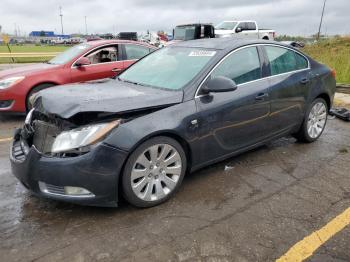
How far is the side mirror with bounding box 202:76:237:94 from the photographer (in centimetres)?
367

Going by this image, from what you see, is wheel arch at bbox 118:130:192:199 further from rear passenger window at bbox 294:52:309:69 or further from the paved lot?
rear passenger window at bbox 294:52:309:69

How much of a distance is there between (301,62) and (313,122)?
3.02 feet

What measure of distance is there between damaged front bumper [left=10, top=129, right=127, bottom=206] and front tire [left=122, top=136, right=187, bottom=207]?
0.13 metres

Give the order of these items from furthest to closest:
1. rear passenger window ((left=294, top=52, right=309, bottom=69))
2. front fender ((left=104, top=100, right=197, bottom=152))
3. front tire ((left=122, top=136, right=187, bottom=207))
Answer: rear passenger window ((left=294, top=52, right=309, bottom=69)), front tire ((left=122, top=136, right=187, bottom=207)), front fender ((left=104, top=100, right=197, bottom=152))

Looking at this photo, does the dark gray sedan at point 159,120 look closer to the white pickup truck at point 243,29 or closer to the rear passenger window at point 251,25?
the white pickup truck at point 243,29

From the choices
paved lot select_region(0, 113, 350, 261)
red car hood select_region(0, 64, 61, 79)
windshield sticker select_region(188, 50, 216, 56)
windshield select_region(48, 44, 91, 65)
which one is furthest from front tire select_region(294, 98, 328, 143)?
red car hood select_region(0, 64, 61, 79)

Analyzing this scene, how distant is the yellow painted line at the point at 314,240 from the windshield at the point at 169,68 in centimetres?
188

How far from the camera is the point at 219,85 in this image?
3.68 metres

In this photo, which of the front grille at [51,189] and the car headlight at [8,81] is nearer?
the front grille at [51,189]

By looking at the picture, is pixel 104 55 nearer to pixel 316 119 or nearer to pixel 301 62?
pixel 301 62

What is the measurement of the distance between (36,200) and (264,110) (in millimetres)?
2743

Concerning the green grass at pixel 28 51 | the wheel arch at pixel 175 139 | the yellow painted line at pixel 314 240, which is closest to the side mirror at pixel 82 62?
the wheel arch at pixel 175 139

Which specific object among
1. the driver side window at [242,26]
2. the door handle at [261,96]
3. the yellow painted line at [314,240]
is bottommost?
the yellow painted line at [314,240]

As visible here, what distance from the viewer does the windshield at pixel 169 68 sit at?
3948 mm
